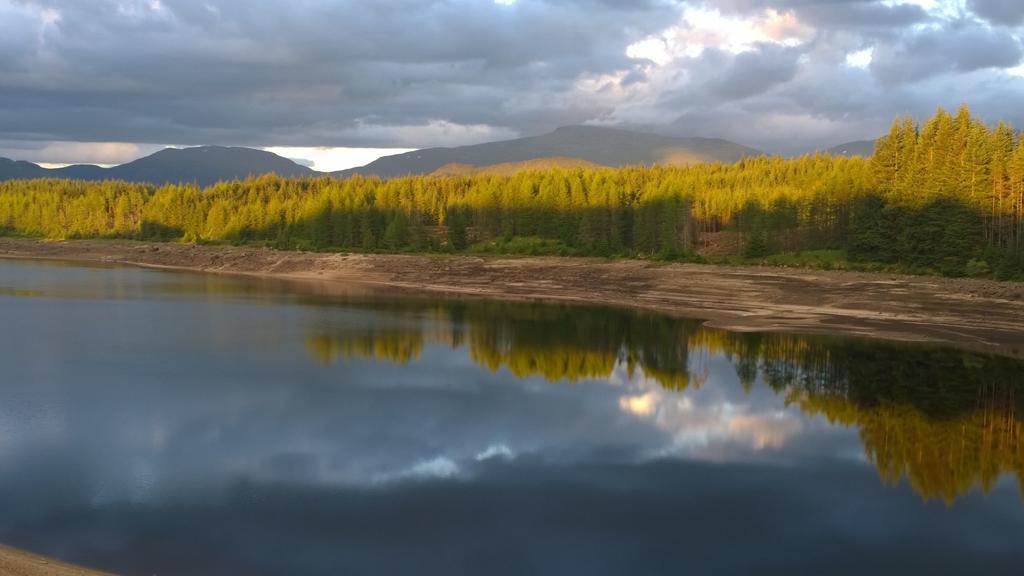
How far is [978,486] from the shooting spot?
21562mm

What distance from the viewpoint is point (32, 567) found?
46.5ft

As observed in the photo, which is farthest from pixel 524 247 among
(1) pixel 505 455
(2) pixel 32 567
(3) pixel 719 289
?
(2) pixel 32 567

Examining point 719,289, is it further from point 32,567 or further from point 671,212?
point 32,567

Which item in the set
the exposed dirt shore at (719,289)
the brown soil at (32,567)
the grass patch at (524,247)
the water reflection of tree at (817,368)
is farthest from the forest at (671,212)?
the brown soil at (32,567)

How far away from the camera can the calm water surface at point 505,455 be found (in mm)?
16891

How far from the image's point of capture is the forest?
65.2m

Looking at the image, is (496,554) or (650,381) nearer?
(496,554)

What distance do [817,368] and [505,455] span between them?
20.2 meters

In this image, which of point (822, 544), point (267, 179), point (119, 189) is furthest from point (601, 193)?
point (119, 189)

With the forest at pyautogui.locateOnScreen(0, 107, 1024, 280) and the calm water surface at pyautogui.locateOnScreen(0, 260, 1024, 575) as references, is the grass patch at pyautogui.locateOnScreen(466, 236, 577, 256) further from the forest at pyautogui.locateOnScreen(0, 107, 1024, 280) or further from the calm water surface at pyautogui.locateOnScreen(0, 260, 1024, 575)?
the calm water surface at pyautogui.locateOnScreen(0, 260, 1024, 575)

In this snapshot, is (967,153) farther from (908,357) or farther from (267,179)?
(267,179)

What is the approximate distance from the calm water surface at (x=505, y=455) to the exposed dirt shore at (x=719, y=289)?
24.7 feet

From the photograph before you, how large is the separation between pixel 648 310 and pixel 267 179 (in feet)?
466

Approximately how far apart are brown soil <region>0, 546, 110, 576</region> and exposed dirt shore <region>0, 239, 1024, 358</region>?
1659 inches
